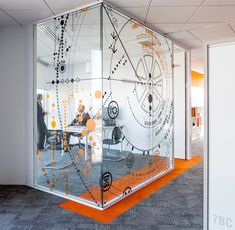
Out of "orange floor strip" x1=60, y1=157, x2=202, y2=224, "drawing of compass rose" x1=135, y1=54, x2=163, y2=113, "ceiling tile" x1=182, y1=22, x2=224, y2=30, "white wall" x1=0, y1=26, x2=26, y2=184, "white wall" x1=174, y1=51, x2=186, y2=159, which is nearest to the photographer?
"orange floor strip" x1=60, y1=157, x2=202, y2=224

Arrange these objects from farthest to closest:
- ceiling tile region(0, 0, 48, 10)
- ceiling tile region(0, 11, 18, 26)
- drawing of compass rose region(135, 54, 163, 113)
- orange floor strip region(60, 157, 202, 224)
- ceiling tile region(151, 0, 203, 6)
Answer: drawing of compass rose region(135, 54, 163, 113), ceiling tile region(0, 11, 18, 26), ceiling tile region(151, 0, 203, 6), ceiling tile region(0, 0, 48, 10), orange floor strip region(60, 157, 202, 224)

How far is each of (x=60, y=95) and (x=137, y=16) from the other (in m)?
1.73

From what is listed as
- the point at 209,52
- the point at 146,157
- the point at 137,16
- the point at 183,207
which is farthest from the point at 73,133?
the point at 209,52

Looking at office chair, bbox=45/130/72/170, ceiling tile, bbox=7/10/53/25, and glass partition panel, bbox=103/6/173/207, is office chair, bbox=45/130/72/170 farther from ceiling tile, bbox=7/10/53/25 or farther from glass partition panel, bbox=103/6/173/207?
ceiling tile, bbox=7/10/53/25

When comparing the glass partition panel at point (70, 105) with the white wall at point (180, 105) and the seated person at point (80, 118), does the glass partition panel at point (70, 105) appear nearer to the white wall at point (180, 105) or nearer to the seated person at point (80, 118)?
the seated person at point (80, 118)

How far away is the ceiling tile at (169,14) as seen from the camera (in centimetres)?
344

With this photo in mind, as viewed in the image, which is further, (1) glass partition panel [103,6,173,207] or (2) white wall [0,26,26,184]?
(2) white wall [0,26,26,184]

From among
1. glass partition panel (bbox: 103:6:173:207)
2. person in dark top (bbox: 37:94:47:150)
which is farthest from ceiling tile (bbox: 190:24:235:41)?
person in dark top (bbox: 37:94:47:150)

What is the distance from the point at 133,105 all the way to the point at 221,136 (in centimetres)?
231

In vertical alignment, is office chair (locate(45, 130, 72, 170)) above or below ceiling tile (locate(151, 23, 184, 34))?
below

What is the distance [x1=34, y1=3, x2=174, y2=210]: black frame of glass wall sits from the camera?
10.2 ft

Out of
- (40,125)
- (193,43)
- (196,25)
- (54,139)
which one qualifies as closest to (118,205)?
(54,139)

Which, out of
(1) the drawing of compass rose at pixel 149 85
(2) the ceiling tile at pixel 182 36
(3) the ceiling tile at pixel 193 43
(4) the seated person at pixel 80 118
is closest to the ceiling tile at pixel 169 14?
(1) the drawing of compass rose at pixel 149 85

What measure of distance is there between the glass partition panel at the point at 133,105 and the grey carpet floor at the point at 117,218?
46cm
